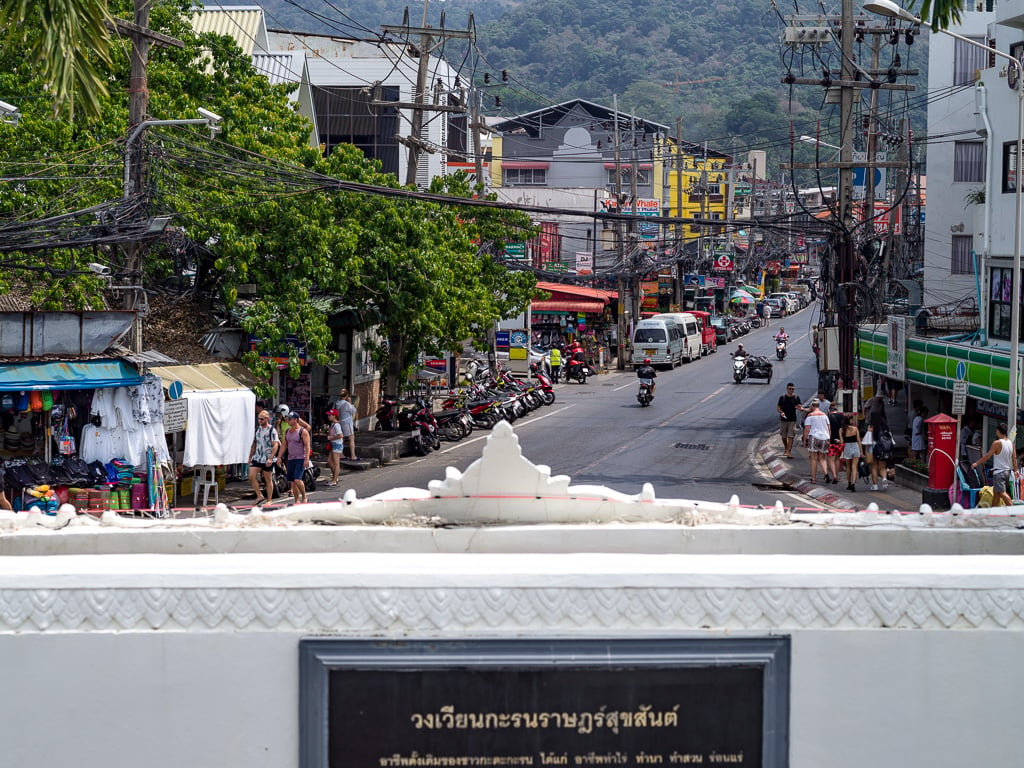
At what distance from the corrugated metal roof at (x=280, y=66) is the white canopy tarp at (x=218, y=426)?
2513 cm

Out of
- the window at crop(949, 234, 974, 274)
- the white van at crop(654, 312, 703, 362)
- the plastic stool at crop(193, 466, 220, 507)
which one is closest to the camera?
the plastic stool at crop(193, 466, 220, 507)

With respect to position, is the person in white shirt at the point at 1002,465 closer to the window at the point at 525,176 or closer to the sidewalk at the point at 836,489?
the sidewalk at the point at 836,489

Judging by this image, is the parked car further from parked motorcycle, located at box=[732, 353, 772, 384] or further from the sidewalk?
the sidewalk

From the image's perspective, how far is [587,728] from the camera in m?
5.72

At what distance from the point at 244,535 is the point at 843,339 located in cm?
2260

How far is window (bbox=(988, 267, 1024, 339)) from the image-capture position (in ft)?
88.2

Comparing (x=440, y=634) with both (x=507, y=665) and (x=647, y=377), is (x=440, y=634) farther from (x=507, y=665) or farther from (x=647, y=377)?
(x=647, y=377)

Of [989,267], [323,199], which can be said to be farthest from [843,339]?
[323,199]

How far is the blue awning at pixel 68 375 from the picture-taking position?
17.0m

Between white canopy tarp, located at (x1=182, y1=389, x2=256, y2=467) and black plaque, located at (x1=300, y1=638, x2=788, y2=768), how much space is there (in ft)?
48.0

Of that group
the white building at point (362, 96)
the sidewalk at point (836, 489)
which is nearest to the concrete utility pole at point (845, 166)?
the sidewalk at point (836, 489)

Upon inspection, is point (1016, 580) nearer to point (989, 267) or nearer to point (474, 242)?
point (989, 267)

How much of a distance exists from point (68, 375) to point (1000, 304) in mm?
19722

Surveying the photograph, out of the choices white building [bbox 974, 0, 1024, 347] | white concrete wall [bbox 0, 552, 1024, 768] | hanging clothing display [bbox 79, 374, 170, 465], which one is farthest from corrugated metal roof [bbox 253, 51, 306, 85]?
white concrete wall [bbox 0, 552, 1024, 768]
